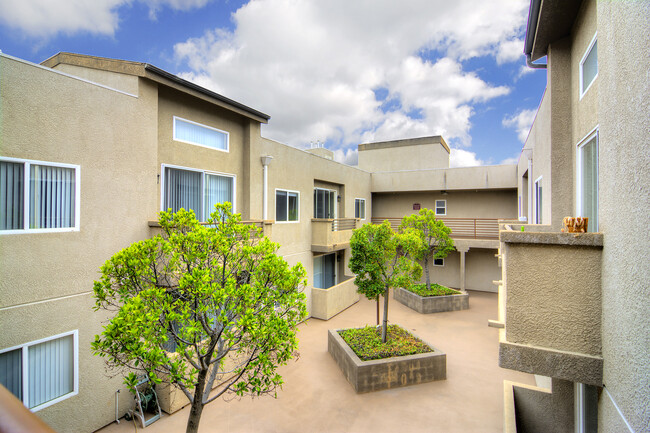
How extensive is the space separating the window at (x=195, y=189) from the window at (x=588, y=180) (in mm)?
8564

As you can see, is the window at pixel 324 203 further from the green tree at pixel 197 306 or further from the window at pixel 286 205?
the green tree at pixel 197 306

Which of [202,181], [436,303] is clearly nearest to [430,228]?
[436,303]

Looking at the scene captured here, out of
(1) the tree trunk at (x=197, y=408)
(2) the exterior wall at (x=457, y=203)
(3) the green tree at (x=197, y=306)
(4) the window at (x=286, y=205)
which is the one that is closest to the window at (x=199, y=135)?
(4) the window at (x=286, y=205)

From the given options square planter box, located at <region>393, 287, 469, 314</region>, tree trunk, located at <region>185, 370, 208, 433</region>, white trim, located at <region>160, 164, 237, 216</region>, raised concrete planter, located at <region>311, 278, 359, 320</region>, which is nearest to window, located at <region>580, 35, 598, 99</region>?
tree trunk, located at <region>185, 370, 208, 433</region>

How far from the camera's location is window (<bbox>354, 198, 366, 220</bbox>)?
19381mm

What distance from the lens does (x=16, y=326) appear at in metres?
5.69

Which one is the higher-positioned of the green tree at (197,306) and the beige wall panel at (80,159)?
the beige wall panel at (80,159)

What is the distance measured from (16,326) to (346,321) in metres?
10.4

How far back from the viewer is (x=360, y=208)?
2011cm

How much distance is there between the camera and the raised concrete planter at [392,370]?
8.23m

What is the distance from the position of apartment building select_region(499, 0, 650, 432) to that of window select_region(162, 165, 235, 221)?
7735 millimetres

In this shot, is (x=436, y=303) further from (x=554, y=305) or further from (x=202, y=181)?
(x=202, y=181)

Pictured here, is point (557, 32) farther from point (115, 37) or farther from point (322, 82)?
point (322, 82)

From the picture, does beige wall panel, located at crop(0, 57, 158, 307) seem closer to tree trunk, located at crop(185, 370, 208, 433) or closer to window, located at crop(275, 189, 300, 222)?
tree trunk, located at crop(185, 370, 208, 433)
